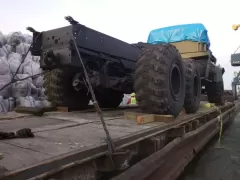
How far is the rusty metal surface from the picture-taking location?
1802 millimetres

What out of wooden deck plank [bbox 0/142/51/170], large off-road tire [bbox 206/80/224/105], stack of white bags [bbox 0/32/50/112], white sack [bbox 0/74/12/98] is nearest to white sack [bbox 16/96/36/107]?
stack of white bags [bbox 0/32/50/112]

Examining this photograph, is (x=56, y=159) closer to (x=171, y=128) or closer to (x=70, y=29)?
(x=171, y=128)

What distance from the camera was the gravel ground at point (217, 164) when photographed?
11.4 feet

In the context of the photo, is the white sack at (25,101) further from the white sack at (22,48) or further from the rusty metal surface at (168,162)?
the rusty metal surface at (168,162)

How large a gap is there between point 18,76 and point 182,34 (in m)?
Answer: 5.45

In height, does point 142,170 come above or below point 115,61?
below

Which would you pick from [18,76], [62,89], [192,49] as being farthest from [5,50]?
[192,49]

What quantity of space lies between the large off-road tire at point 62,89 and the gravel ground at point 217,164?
2.16 metres

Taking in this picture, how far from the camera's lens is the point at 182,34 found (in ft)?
20.3

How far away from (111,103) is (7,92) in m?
3.93

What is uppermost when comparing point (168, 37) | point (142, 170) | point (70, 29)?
point (168, 37)

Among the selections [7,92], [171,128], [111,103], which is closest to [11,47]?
[7,92]

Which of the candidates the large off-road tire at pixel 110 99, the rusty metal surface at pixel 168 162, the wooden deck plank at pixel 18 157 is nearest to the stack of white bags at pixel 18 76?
the large off-road tire at pixel 110 99

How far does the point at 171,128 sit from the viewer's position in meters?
2.78
